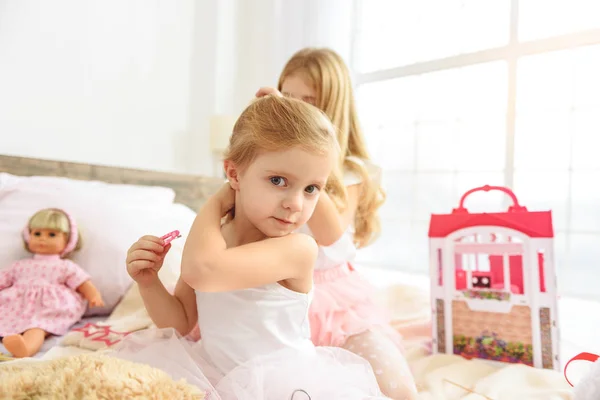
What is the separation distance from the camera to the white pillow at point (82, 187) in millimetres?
1582

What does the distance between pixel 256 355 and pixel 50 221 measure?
2.95 feet

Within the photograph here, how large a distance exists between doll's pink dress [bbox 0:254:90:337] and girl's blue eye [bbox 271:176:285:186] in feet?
2.77

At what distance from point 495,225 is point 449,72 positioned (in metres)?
1.42

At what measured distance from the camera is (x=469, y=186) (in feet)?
8.10

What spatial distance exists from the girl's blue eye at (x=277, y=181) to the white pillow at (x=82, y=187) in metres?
1.05

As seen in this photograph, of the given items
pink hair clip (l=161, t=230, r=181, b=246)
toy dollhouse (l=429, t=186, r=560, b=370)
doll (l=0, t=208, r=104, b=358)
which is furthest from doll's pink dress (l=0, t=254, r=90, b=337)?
toy dollhouse (l=429, t=186, r=560, b=370)

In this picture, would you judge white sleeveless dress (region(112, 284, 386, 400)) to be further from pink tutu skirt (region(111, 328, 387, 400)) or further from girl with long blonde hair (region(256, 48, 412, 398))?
girl with long blonde hair (region(256, 48, 412, 398))

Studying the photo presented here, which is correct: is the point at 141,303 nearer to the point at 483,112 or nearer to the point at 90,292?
the point at 90,292

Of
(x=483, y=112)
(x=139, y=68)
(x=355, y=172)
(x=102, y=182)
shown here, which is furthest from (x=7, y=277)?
(x=483, y=112)

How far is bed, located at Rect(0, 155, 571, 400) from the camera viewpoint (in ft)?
3.74

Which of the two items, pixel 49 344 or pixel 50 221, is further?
pixel 50 221

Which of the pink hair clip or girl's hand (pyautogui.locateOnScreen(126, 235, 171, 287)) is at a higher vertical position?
the pink hair clip

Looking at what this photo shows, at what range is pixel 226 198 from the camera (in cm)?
91

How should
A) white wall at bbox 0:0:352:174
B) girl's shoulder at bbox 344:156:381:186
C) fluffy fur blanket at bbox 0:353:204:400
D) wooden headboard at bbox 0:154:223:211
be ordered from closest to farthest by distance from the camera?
fluffy fur blanket at bbox 0:353:204:400 < girl's shoulder at bbox 344:156:381:186 < wooden headboard at bbox 0:154:223:211 < white wall at bbox 0:0:352:174
